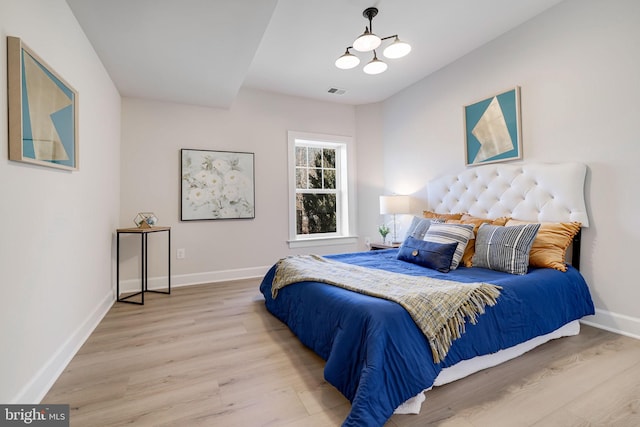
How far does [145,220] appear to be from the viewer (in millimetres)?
3363

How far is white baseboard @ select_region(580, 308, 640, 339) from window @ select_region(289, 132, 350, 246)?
301 centimetres

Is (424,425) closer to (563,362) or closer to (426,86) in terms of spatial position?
(563,362)

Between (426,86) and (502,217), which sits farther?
(426,86)

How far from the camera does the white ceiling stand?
2.15m

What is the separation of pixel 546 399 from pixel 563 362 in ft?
1.68

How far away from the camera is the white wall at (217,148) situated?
11.8ft

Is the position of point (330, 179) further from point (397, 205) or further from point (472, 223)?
point (472, 223)

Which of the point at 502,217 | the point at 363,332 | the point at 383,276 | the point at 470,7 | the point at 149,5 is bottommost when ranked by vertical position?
the point at 363,332

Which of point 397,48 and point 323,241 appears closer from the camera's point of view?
point 397,48

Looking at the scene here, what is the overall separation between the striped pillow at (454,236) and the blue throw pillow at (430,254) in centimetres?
6

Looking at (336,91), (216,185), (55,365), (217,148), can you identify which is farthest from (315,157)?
(55,365)

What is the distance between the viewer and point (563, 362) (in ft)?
6.06

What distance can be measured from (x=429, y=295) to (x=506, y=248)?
3.59 feet

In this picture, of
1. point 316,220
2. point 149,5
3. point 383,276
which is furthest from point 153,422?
point 316,220
